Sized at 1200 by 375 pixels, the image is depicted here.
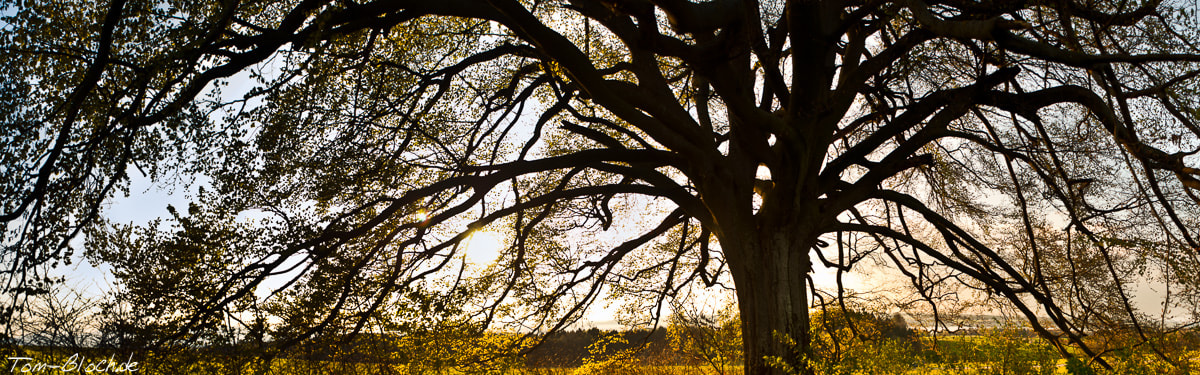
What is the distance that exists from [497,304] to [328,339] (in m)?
2.37

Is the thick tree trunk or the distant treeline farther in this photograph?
the distant treeline

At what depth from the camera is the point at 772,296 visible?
6.42 m

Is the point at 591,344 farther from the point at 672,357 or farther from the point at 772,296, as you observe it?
the point at 772,296

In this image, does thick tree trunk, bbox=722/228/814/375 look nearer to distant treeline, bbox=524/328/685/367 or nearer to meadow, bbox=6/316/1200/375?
A: meadow, bbox=6/316/1200/375

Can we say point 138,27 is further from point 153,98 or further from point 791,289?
point 791,289

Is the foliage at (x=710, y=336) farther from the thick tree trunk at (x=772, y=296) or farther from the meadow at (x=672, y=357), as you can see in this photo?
the thick tree trunk at (x=772, y=296)

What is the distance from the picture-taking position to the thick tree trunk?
6.27 m

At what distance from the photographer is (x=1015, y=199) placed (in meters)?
9.41
